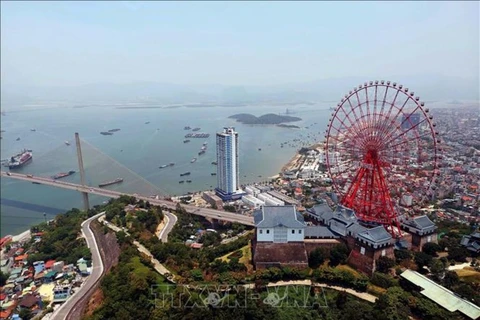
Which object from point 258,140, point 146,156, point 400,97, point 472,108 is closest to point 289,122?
point 258,140

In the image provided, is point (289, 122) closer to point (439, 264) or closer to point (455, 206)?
point (455, 206)

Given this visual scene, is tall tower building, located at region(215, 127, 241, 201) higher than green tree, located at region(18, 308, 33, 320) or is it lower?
higher

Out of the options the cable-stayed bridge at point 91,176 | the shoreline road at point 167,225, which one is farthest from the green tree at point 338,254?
the shoreline road at point 167,225

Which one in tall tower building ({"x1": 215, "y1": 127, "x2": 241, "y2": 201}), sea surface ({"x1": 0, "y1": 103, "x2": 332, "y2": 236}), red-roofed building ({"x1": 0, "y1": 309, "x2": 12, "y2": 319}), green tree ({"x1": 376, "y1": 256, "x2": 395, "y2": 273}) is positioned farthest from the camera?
sea surface ({"x1": 0, "y1": 103, "x2": 332, "y2": 236})

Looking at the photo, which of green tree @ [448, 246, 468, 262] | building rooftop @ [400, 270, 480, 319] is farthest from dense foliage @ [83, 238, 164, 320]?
green tree @ [448, 246, 468, 262]

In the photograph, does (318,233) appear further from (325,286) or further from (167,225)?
(167,225)

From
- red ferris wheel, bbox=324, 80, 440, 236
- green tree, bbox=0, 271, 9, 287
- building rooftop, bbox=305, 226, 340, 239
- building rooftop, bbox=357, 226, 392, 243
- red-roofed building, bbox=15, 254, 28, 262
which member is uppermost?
red ferris wheel, bbox=324, 80, 440, 236

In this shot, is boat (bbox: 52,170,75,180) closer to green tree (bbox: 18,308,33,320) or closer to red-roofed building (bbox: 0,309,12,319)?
red-roofed building (bbox: 0,309,12,319)
